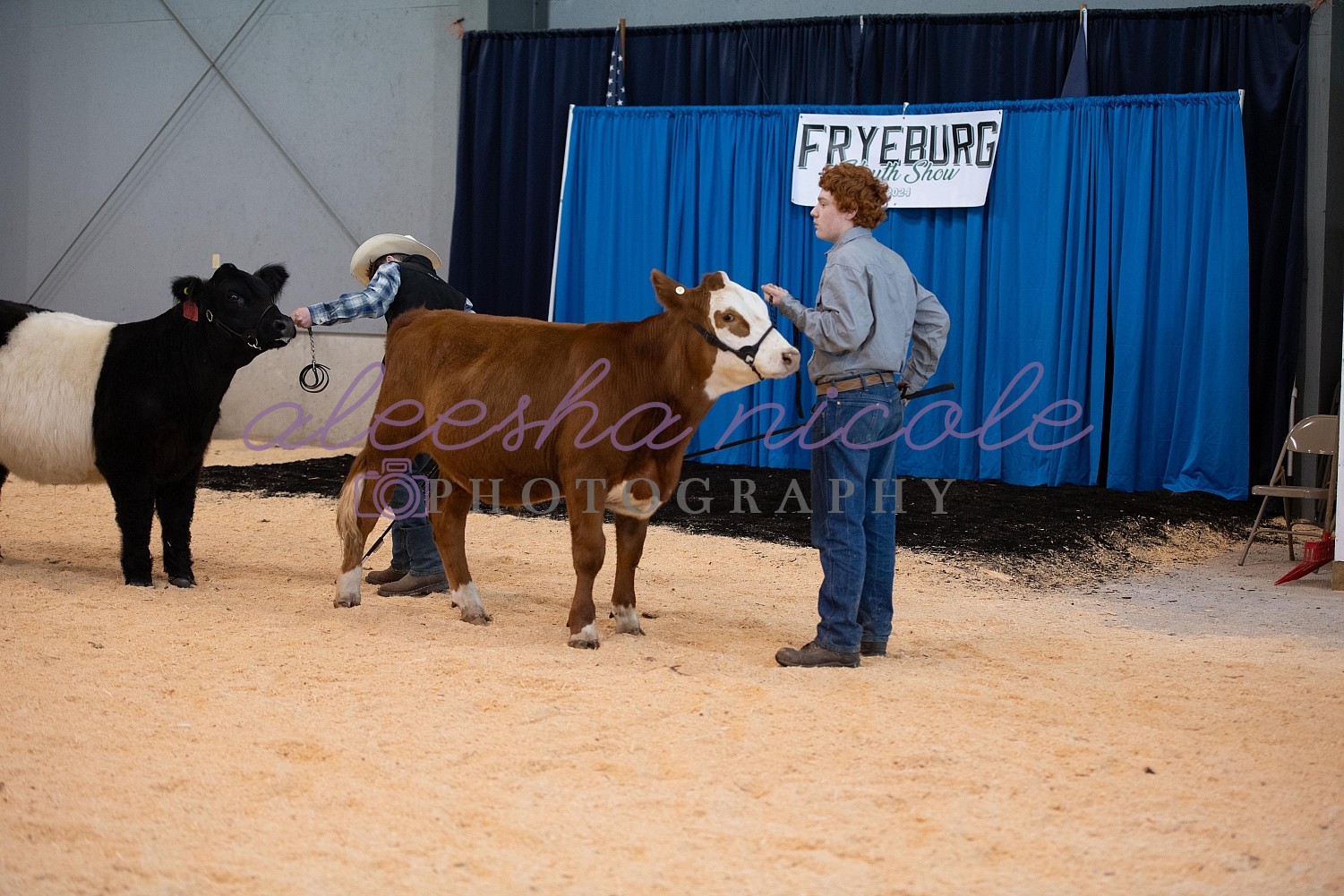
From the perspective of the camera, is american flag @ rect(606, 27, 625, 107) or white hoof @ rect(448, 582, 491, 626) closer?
white hoof @ rect(448, 582, 491, 626)

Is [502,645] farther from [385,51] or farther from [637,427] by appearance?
[385,51]

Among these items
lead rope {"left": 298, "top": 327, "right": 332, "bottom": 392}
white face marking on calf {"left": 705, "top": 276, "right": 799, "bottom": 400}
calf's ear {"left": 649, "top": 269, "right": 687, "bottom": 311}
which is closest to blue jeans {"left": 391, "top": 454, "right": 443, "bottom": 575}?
lead rope {"left": 298, "top": 327, "right": 332, "bottom": 392}

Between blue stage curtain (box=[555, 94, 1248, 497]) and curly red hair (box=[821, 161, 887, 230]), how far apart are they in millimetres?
4926

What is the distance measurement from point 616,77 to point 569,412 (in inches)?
252

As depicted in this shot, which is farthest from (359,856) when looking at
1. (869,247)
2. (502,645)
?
(869,247)

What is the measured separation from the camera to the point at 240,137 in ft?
36.4

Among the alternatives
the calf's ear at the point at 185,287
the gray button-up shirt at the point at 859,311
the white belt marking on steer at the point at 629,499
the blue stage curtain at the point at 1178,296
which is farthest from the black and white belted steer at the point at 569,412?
the blue stage curtain at the point at 1178,296

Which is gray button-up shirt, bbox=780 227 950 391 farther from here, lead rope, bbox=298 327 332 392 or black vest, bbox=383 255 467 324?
lead rope, bbox=298 327 332 392

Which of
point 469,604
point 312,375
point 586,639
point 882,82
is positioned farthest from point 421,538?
point 312,375

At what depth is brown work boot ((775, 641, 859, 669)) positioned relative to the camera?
383cm

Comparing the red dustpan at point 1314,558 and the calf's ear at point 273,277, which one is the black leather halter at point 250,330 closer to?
the calf's ear at point 273,277

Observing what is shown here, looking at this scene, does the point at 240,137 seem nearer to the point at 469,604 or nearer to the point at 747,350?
the point at 469,604

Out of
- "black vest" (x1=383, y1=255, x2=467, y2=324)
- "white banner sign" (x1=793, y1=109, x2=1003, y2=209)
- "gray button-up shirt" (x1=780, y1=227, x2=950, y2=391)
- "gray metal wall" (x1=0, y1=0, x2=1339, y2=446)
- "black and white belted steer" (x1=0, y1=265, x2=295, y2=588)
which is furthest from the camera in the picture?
"gray metal wall" (x1=0, y1=0, x2=1339, y2=446)

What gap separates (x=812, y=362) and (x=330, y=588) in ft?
7.90
